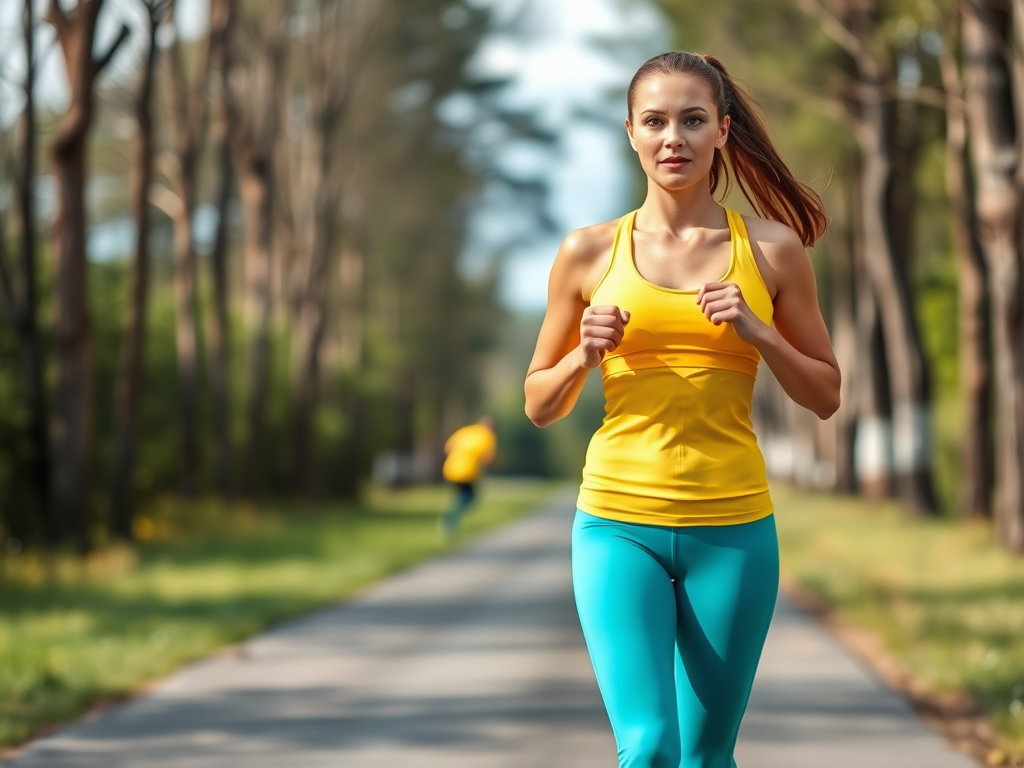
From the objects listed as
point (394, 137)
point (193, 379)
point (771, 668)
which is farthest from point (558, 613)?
point (394, 137)

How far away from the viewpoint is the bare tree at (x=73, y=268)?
17.4 metres

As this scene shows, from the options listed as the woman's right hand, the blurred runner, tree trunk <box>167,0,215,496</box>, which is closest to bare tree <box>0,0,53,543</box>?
tree trunk <box>167,0,215,496</box>

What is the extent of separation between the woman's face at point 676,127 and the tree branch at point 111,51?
14.5m

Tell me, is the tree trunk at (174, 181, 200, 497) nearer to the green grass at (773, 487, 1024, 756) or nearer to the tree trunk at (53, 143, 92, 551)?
the tree trunk at (53, 143, 92, 551)

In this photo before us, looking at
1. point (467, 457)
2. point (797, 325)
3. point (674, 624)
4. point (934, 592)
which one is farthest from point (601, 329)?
point (467, 457)

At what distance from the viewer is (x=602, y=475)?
13.0 ft

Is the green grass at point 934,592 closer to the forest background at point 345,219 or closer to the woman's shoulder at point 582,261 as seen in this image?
the forest background at point 345,219

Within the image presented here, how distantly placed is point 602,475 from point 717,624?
416mm

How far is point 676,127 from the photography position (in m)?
3.91

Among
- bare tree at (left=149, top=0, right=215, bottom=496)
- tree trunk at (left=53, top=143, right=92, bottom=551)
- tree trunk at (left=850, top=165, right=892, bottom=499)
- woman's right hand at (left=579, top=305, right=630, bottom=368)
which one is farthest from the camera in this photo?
tree trunk at (left=850, top=165, right=892, bottom=499)

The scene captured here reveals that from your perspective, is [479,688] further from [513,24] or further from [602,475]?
[513,24]

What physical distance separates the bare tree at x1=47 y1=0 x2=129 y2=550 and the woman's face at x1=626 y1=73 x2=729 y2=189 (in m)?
14.2

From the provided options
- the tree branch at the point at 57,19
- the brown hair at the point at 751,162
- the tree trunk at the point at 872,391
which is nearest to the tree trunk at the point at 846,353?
the tree trunk at the point at 872,391

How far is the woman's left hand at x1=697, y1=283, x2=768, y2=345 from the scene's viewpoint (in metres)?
3.73
